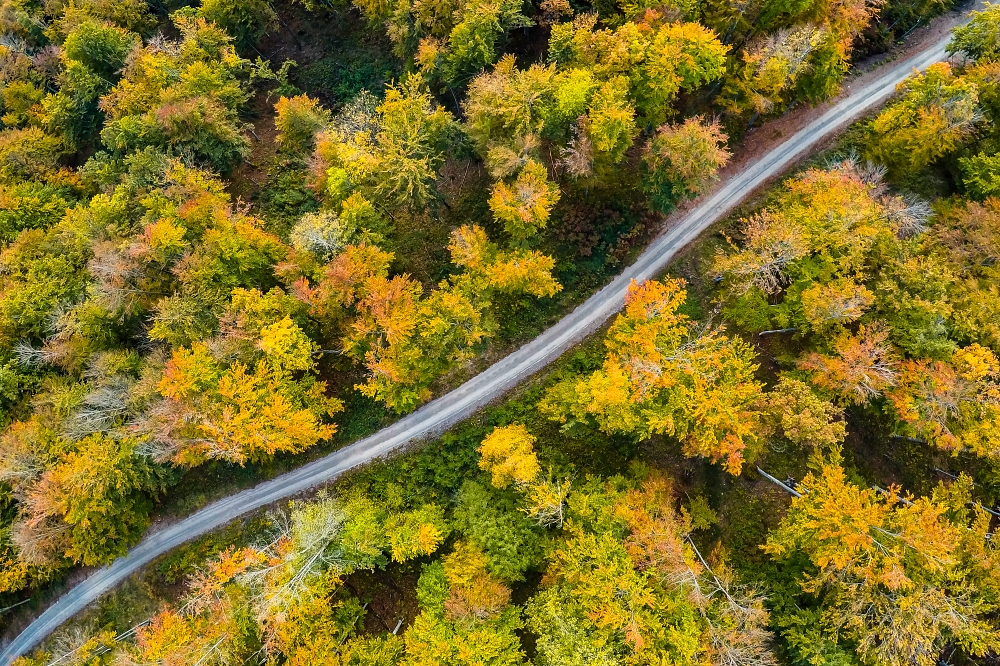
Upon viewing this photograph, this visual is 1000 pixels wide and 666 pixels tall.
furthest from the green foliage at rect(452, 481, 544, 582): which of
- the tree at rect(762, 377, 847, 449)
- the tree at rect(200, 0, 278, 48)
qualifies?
the tree at rect(200, 0, 278, 48)

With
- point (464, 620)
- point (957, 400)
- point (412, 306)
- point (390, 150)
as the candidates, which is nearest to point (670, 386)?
point (957, 400)

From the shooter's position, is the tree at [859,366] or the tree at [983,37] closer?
the tree at [859,366]

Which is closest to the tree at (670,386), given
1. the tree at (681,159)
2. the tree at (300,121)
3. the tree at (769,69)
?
the tree at (681,159)

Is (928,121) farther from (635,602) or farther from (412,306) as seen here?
(412,306)

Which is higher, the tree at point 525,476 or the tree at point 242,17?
the tree at point 242,17

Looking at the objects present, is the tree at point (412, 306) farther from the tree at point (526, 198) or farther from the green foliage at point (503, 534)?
the green foliage at point (503, 534)

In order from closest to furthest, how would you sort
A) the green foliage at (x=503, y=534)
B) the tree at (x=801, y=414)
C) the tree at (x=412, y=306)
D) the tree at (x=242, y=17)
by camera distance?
the tree at (x=801, y=414), the green foliage at (x=503, y=534), the tree at (x=412, y=306), the tree at (x=242, y=17)
